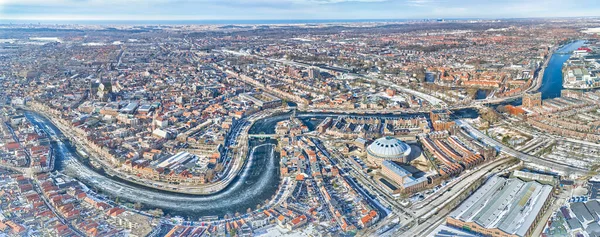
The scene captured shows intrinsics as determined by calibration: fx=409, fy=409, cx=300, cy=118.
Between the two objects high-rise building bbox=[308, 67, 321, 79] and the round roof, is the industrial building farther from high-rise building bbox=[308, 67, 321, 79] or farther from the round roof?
high-rise building bbox=[308, 67, 321, 79]

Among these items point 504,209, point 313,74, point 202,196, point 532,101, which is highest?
point 313,74

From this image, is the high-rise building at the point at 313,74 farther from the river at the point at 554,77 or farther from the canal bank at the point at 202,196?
the canal bank at the point at 202,196

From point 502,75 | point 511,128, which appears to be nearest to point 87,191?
point 511,128

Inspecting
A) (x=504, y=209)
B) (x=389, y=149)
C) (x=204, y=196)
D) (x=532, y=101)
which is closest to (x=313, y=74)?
(x=532, y=101)

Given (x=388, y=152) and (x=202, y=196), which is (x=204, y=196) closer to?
(x=202, y=196)

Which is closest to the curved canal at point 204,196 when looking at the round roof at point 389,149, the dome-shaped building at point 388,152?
the dome-shaped building at point 388,152

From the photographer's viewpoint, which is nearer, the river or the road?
the road

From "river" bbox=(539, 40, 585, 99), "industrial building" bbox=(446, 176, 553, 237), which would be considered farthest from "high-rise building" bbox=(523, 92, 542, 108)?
"industrial building" bbox=(446, 176, 553, 237)
